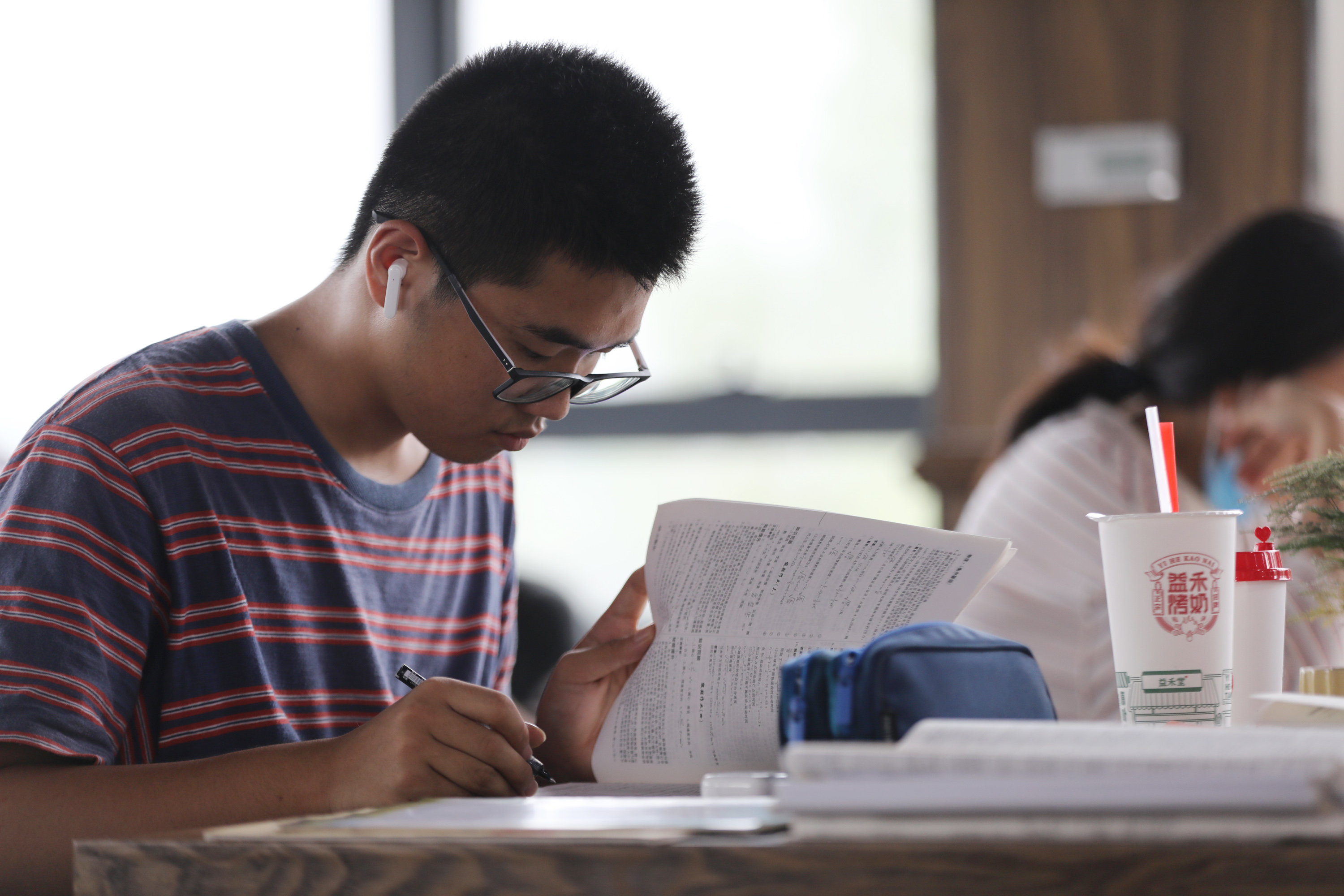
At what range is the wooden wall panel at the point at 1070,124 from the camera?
241 centimetres

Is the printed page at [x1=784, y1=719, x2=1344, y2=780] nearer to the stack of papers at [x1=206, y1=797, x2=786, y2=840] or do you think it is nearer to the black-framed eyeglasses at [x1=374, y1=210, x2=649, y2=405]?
the stack of papers at [x1=206, y1=797, x2=786, y2=840]

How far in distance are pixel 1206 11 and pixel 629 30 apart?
136cm

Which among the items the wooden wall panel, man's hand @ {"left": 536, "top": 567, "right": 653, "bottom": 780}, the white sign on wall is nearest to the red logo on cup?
man's hand @ {"left": 536, "top": 567, "right": 653, "bottom": 780}

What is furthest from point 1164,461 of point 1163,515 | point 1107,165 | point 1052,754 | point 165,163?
point 165,163

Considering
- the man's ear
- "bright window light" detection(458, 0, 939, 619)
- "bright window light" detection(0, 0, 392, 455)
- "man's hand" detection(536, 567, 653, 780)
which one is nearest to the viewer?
"man's hand" detection(536, 567, 653, 780)

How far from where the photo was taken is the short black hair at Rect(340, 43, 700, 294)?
1.00m

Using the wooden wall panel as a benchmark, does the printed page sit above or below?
below

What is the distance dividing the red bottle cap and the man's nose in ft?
1.79

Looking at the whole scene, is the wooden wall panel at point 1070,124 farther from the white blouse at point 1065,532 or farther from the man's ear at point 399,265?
the man's ear at point 399,265

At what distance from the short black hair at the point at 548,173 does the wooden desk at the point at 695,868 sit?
0.62m

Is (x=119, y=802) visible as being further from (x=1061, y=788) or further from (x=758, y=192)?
(x=758, y=192)

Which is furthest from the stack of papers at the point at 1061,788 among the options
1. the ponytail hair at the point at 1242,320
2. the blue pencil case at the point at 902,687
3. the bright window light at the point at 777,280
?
the bright window light at the point at 777,280

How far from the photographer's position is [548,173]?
39.3 inches

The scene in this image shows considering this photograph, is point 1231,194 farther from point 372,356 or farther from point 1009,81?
point 372,356
